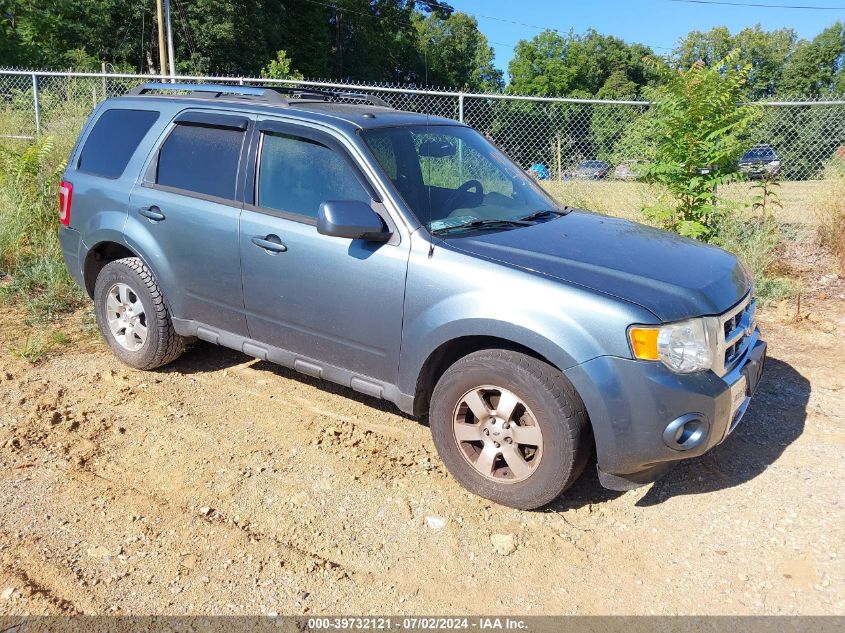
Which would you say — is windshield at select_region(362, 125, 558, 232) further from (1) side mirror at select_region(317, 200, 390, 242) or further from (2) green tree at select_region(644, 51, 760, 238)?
(2) green tree at select_region(644, 51, 760, 238)

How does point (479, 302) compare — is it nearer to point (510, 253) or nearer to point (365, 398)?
point (510, 253)

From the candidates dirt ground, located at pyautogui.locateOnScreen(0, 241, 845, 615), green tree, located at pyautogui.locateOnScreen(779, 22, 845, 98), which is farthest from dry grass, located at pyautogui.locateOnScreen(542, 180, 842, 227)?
green tree, located at pyautogui.locateOnScreen(779, 22, 845, 98)

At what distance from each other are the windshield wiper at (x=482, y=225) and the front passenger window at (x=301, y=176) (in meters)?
0.45

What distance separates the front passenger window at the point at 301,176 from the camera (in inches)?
153

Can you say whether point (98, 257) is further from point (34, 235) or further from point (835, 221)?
point (835, 221)

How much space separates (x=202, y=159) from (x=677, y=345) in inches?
121

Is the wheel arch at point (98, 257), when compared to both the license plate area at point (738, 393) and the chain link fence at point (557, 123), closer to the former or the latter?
the chain link fence at point (557, 123)

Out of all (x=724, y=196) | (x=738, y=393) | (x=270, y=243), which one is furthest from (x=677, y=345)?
(x=724, y=196)

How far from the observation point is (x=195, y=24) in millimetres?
35719

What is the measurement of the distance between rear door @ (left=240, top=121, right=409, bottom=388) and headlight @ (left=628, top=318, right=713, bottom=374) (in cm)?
120

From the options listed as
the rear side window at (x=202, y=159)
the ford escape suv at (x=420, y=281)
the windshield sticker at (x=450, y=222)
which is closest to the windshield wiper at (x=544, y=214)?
the ford escape suv at (x=420, y=281)

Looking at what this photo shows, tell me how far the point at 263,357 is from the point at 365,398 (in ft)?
2.53

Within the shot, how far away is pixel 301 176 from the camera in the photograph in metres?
4.05

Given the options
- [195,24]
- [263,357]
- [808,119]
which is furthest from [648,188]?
[195,24]
